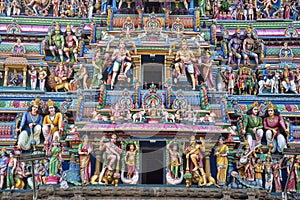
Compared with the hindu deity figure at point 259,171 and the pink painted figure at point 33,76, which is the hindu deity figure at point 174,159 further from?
the pink painted figure at point 33,76

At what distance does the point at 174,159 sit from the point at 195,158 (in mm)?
891

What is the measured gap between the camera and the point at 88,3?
30688 mm

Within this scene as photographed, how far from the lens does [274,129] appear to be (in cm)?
2525

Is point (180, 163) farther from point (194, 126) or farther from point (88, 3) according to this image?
point (88, 3)

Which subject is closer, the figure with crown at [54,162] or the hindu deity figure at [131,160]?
the figure with crown at [54,162]

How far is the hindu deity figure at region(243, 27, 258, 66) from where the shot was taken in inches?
1120

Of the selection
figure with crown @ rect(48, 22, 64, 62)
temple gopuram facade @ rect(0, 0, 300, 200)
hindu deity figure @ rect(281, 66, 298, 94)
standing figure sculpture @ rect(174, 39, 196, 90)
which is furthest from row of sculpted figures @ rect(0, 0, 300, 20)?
hindu deity figure @ rect(281, 66, 298, 94)

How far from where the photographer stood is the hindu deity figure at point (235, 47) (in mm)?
28375

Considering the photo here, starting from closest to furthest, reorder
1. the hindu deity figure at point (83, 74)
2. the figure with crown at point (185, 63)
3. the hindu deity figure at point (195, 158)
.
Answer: the hindu deity figure at point (195, 158), the hindu deity figure at point (83, 74), the figure with crown at point (185, 63)

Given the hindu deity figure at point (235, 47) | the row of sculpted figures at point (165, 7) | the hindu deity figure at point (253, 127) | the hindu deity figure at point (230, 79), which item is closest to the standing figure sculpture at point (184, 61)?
the hindu deity figure at point (230, 79)

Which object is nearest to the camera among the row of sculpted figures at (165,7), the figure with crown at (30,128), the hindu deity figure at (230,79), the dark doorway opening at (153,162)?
the dark doorway opening at (153,162)

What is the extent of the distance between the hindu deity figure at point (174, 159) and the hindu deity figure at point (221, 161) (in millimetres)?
1694

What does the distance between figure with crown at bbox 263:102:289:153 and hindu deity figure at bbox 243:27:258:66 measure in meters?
3.62

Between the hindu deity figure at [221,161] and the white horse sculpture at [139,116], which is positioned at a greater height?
the white horse sculpture at [139,116]
